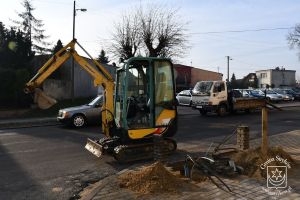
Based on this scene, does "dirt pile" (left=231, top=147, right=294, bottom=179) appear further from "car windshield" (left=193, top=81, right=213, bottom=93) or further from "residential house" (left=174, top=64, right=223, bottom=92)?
"residential house" (left=174, top=64, right=223, bottom=92)

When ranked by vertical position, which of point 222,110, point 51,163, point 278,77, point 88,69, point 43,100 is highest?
point 278,77

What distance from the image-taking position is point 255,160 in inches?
327

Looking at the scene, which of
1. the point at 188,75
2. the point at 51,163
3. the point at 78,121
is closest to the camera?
the point at 51,163

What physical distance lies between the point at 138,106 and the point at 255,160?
146 inches

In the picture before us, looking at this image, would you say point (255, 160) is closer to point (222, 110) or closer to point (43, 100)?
point (43, 100)

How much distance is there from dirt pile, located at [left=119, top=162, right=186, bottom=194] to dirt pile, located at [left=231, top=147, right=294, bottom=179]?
150cm

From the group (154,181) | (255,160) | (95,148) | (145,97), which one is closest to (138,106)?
(145,97)

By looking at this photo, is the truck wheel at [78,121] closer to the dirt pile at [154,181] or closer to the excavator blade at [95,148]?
the excavator blade at [95,148]

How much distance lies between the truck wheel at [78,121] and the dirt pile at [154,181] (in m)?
11.4

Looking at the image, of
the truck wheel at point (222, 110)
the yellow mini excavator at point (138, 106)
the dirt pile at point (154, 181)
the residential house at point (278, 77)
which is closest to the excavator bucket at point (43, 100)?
the yellow mini excavator at point (138, 106)

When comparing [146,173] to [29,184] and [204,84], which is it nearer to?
[29,184]

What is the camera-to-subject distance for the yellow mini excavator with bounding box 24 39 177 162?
10.6m

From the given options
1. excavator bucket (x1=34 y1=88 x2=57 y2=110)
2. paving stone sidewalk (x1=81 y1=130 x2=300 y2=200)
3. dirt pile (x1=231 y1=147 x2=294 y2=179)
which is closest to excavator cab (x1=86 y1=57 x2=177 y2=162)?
excavator bucket (x1=34 y1=88 x2=57 y2=110)

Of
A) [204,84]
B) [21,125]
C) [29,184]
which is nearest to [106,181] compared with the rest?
[29,184]
